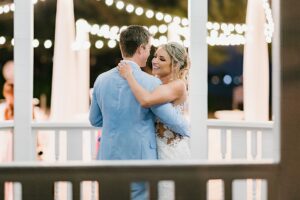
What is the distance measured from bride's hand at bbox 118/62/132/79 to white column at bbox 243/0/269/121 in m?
3.69

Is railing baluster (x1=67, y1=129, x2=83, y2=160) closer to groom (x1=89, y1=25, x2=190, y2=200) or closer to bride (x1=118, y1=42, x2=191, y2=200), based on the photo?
bride (x1=118, y1=42, x2=191, y2=200)

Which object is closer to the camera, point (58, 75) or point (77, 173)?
point (77, 173)

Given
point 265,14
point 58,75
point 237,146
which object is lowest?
point 237,146

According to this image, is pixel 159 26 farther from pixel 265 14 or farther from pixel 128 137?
pixel 128 137

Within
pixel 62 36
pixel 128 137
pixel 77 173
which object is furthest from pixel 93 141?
pixel 77 173

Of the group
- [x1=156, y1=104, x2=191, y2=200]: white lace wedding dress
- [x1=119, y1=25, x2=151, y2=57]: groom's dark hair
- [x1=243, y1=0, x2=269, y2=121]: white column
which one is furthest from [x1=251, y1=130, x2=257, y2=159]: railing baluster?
[x1=119, y1=25, x2=151, y2=57]: groom's dark hair

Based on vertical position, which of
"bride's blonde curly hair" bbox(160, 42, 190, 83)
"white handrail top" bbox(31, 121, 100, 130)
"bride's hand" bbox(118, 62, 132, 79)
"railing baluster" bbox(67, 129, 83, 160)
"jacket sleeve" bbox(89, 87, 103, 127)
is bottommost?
"railing baluster" bbox(67, 129, 83, 160)

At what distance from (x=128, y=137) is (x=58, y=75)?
387cm

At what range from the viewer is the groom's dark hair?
13.3 ft

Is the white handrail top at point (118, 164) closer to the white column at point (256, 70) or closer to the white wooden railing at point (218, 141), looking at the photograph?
the white wooden railing at point (218, 141)

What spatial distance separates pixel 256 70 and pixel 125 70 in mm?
Result: 3834

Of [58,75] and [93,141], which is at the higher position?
[58,75]

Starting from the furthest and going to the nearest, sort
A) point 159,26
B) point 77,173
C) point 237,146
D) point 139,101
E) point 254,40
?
1. point 159,26
2. point 254,40
3. point 237,146
4. point 139,101
5. point 77,173

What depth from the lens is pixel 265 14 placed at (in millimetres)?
8008
